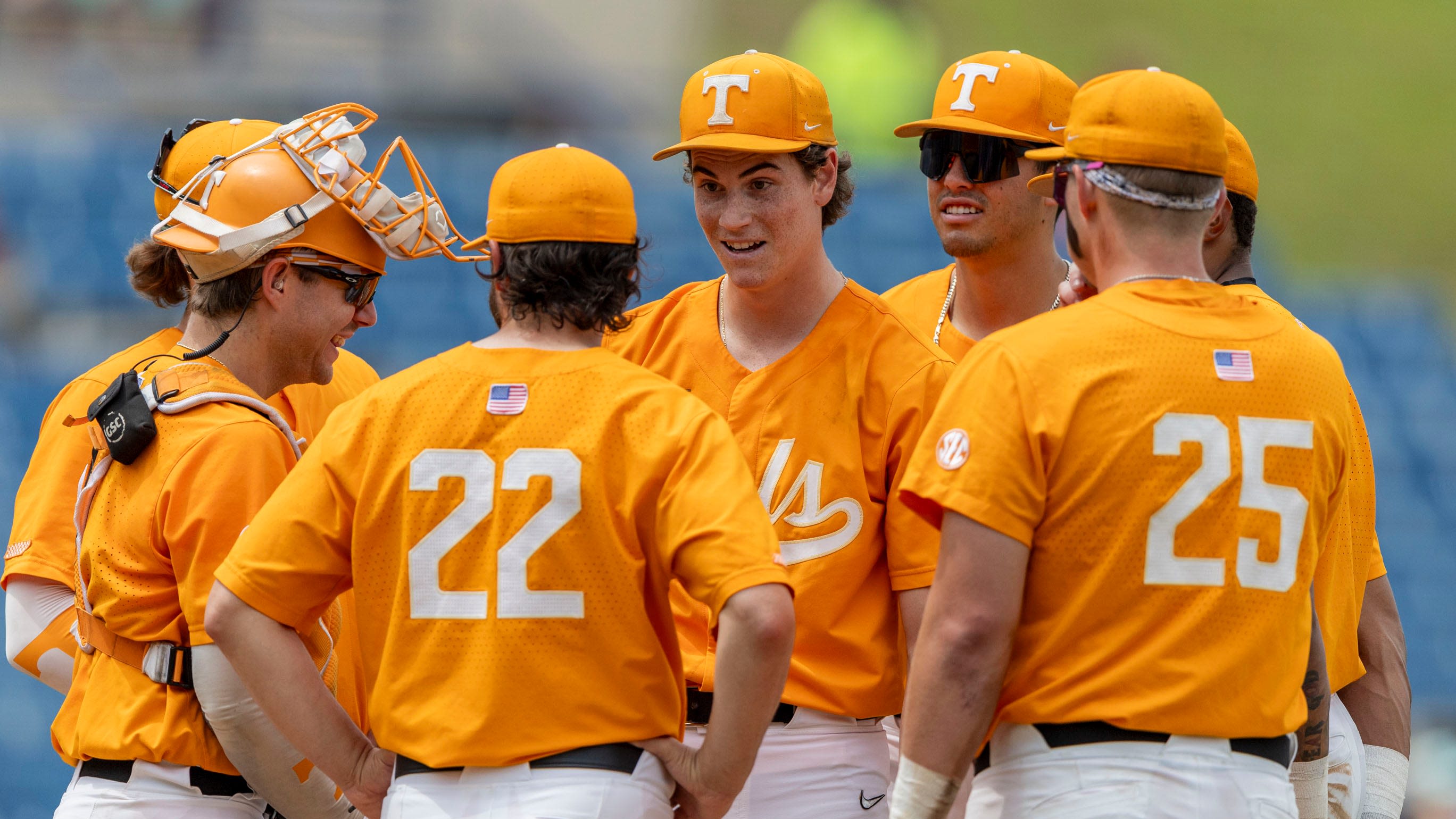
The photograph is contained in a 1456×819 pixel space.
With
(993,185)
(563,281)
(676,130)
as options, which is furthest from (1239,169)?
(676,130)

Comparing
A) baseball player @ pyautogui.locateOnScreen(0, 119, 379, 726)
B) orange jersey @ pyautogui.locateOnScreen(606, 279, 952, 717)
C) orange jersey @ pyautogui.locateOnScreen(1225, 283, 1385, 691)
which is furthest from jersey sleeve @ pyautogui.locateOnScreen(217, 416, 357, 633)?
orange jersey @ pyautogui.locateOnScreen(1225, 283, 1385, 691)

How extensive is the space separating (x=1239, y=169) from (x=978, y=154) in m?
0.78

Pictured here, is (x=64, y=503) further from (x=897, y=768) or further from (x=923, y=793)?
(x=923, y=793)

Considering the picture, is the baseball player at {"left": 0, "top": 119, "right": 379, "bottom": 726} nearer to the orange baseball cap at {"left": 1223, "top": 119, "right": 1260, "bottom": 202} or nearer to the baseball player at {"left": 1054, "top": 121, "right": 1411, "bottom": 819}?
the baseball player at {"left": 1054, "top": 121, "right": 1411, "bottom": 819}

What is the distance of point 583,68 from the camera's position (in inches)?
589

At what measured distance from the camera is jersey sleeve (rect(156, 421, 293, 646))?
300cm

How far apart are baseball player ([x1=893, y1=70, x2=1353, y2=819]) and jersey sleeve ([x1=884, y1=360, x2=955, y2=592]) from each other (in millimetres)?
551

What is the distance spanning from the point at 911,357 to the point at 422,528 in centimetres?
130

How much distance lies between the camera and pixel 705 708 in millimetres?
3352

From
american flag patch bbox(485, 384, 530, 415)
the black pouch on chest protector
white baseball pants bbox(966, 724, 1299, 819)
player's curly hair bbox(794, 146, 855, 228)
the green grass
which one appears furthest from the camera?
the green grass

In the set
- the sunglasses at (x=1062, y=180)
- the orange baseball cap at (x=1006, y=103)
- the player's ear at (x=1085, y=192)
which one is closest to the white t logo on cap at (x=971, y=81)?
the orange baseball cap at (x=1006, y=103)

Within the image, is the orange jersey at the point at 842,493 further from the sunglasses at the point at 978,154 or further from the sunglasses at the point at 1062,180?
the sunglasses at the point at 978,154

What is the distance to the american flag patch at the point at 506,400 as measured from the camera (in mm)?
2715

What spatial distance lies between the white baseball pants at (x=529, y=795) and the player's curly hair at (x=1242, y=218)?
1.99 m
